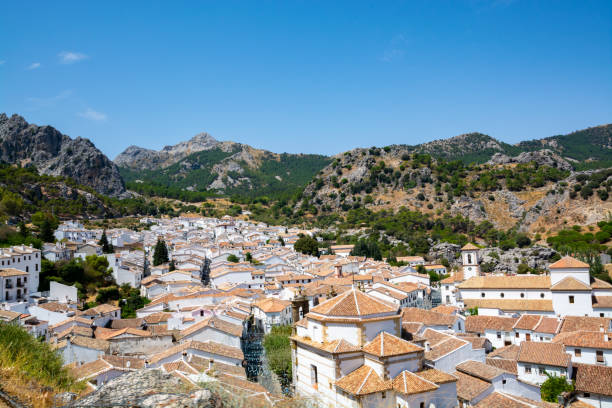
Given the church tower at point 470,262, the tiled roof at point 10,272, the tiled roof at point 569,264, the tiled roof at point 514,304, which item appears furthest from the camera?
the church tower at point 470,262

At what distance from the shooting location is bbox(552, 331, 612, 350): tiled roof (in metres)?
23.9

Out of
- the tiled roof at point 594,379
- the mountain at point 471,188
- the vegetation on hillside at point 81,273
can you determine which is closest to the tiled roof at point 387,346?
the tiled roof at point 594,379

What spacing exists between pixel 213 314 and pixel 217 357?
32.4ft

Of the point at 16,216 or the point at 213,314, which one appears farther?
the point at 16,216

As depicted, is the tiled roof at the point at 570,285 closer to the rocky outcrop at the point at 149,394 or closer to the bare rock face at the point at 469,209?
the rocky outcrop at the point at 149,394

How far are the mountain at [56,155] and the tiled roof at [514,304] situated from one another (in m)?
102

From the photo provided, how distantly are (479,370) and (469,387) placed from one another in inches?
79.2

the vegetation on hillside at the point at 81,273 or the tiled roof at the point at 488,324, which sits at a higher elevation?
the vegetation on hillside at the point at 81,273

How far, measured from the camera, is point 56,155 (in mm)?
123125

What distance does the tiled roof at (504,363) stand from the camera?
2436 centimetres

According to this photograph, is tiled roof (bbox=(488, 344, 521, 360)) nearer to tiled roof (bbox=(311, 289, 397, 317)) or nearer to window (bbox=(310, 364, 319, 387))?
tiled roof (bbox=(311, 289, 397, 317))

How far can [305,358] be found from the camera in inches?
571

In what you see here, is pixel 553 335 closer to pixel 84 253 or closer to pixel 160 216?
pixel 84 253

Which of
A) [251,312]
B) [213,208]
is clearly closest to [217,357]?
[251,312]
